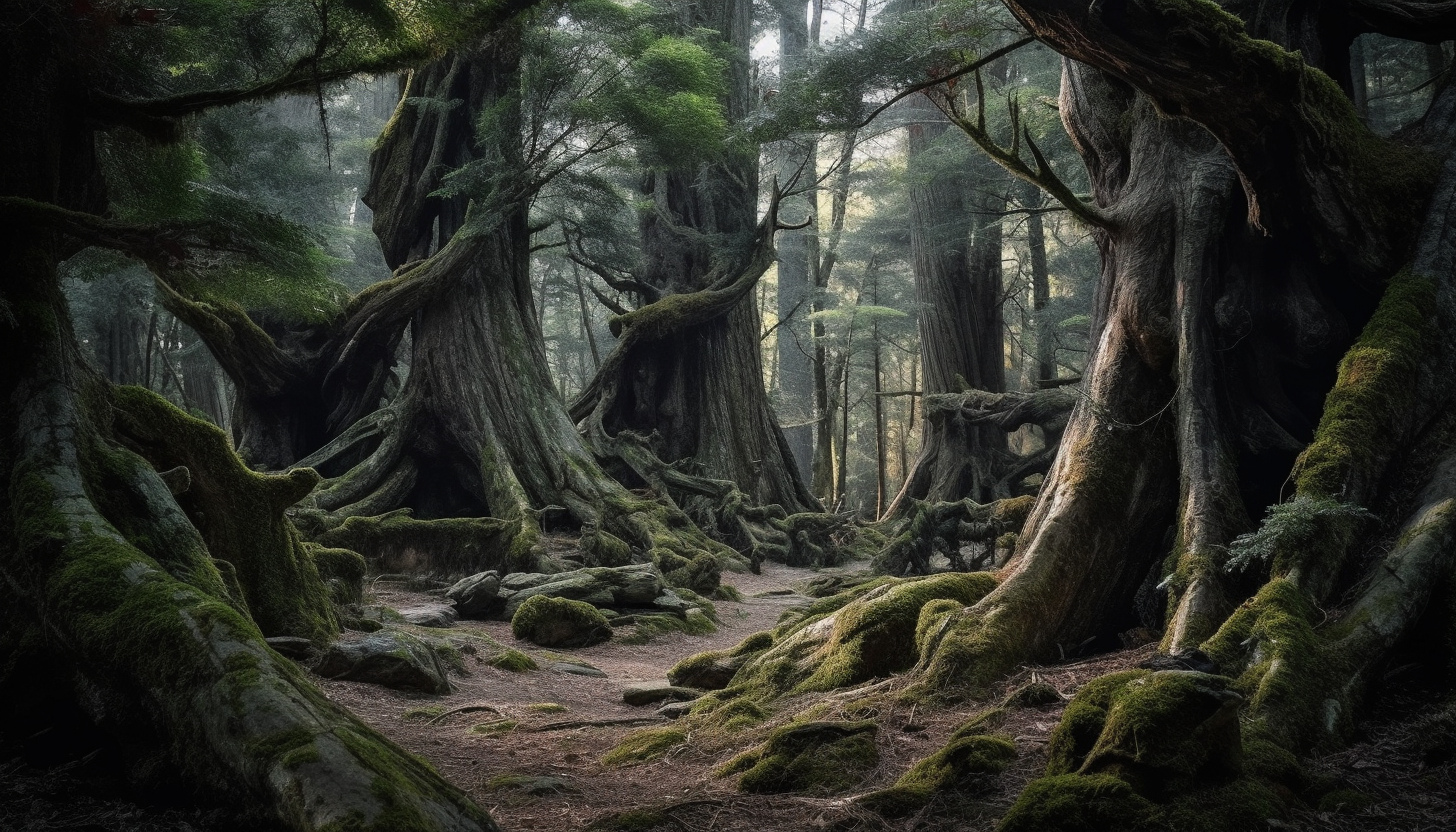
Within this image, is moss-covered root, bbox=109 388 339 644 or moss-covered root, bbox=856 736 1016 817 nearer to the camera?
moss-covered root, bbox=856 736 1016 817

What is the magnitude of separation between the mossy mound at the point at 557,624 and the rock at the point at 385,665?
224 centimetres

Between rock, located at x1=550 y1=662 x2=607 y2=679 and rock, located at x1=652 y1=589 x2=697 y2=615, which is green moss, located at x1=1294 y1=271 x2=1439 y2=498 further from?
rock, located at x1=652 y1=589 x2=697 y2=615

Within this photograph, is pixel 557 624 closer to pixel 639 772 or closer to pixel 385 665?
pixel 385 665

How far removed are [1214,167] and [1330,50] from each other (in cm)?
139

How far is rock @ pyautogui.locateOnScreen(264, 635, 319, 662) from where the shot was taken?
5230 millimetres

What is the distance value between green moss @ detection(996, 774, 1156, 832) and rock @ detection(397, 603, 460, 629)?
6144 mm

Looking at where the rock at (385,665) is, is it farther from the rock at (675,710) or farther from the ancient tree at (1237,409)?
the ancient tree at (1237,409)

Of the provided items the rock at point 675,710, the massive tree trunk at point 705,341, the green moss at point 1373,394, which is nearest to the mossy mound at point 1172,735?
the green moss at point 1373,394

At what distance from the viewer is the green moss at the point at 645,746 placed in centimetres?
455

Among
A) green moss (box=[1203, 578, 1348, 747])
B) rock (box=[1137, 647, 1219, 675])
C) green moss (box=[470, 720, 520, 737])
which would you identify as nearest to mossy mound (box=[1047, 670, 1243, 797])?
rock (box=[1137, 647, 1219, 675])

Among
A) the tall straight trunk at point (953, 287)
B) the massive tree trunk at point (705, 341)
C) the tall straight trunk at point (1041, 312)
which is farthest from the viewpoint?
the tall straight trunk at point (1041, 312)

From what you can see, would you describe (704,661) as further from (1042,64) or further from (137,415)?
(1042,64)

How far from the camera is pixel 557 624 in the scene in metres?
8.42

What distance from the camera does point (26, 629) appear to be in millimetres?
3594
